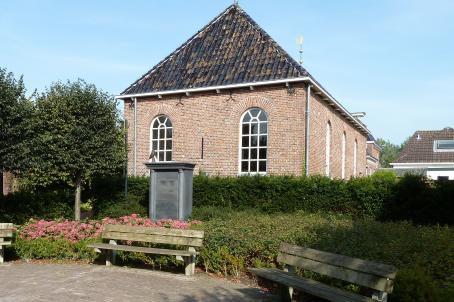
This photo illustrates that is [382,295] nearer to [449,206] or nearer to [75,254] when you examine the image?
[75,254]

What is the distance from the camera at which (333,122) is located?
1997 centimetres

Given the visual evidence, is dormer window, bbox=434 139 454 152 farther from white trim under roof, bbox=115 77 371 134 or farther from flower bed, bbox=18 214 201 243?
flower bed, bbox=18 214 201 243

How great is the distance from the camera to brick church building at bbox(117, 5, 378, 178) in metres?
15.8

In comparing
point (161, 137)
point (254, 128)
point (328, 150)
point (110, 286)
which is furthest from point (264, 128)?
point (110, 286)

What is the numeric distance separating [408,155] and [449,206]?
105 feet

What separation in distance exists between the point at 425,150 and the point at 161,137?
30.3m

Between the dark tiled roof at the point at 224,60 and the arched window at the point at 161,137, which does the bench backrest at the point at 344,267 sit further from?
the arched window at the point at 161,137

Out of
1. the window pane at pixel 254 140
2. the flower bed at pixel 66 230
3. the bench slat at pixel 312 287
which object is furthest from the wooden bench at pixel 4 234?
the window pane at pixel 254 140

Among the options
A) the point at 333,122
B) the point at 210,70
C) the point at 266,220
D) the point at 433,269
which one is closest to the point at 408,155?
the point at 333,122

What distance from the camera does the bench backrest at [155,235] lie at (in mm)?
7449

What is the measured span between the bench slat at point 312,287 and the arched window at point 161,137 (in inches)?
487

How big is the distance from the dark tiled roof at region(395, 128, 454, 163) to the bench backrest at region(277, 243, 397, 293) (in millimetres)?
36883

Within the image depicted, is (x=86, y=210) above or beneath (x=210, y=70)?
beneath

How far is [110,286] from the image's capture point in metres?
6.69
